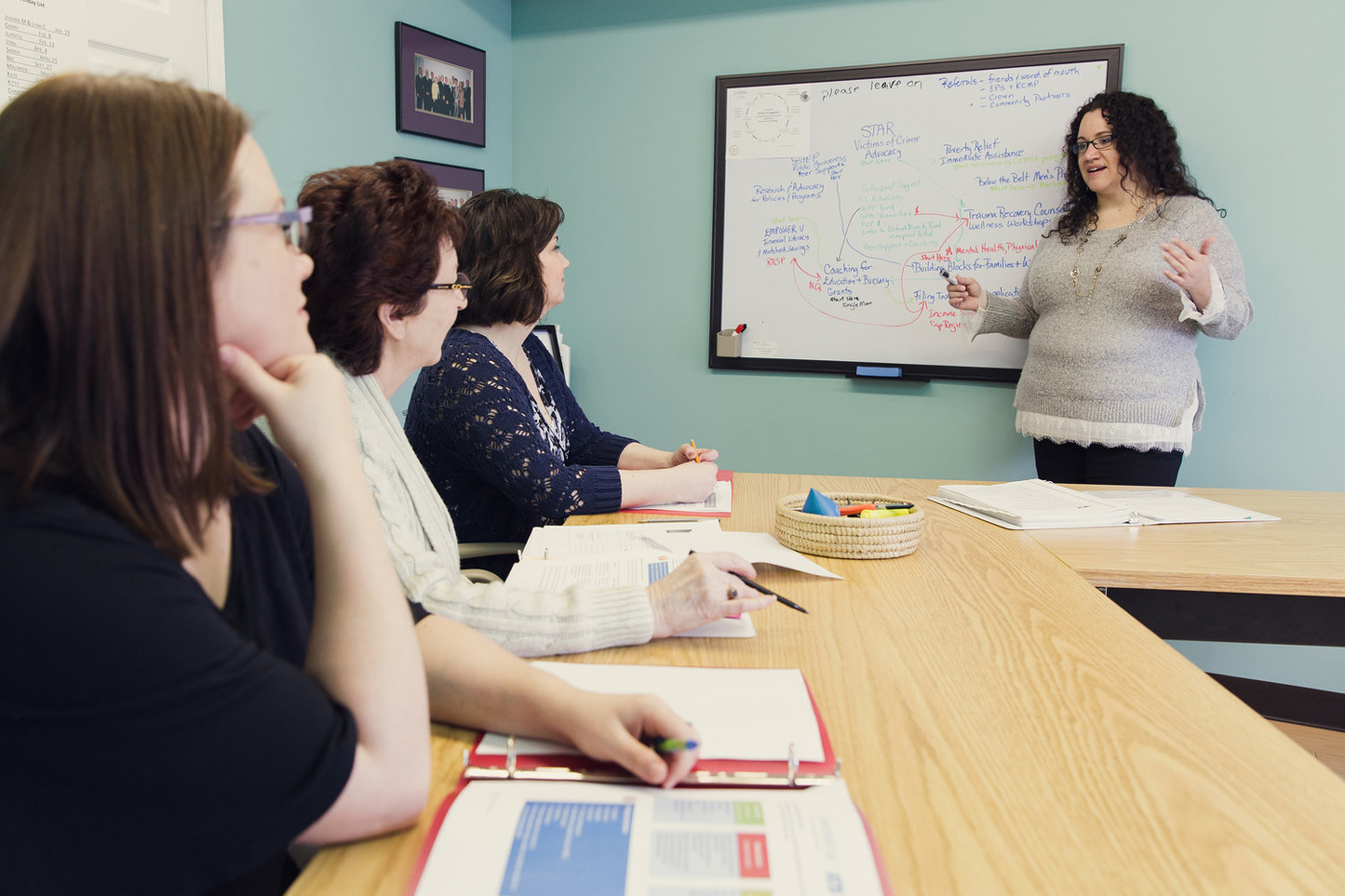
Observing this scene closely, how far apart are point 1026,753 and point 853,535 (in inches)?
24.0

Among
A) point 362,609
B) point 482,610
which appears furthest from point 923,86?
point 362,609

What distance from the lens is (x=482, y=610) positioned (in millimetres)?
1021

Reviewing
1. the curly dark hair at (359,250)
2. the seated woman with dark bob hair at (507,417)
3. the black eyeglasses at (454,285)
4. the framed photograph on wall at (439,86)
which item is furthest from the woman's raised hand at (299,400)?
the framed photograph on wall at (439,86)

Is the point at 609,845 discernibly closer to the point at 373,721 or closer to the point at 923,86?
the point at 373,721

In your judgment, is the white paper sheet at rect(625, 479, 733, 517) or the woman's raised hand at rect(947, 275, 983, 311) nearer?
the white paper sheet at rect(625, 479, 733, 517)

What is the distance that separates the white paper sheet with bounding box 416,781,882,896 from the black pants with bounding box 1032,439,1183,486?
2181 millimetres

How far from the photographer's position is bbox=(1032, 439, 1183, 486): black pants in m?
2.58

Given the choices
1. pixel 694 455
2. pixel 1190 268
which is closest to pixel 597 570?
pixel 694 455

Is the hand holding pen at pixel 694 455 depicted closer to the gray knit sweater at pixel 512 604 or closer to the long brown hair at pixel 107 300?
the gray knit sweater at pixel 512 604

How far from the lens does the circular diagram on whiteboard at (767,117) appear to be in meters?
3.22

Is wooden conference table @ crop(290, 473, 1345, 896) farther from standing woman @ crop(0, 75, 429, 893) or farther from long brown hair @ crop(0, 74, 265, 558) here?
long brown hair @ crop(0, 74, 265, 558)

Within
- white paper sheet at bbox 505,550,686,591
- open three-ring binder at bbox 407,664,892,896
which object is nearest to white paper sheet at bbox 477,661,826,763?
open three-ring binder at bbox 407,664,892,896

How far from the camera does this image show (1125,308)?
2543 mm

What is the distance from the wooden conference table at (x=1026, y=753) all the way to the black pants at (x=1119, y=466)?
1496mm
